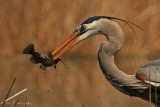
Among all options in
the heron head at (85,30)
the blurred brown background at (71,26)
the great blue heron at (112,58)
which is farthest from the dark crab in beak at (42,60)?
the blurred brown background at (71,26)

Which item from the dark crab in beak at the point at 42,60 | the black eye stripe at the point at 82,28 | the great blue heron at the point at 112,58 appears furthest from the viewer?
the black eye stripe at the point at 82,28

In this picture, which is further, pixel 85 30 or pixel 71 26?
pixel 71 26

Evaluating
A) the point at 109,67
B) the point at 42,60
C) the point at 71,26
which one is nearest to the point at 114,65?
the point at 109,67

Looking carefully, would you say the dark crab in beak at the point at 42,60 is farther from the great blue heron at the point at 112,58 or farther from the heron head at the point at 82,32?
the heron head at the point at 82,32

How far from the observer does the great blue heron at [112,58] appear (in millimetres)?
6488

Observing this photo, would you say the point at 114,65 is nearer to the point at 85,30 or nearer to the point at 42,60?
the point at 85,30

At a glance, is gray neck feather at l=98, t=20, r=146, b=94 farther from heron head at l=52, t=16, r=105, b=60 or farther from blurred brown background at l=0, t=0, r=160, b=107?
blurred brown background at l=0, t=0, r=160, b=107

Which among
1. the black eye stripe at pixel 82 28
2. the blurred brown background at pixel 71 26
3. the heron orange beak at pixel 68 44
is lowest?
the heron orange beak at pixel 68 44

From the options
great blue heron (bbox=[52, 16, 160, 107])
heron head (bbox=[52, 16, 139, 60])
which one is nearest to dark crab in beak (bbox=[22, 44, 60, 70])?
great blue heron (bbox=[52, 16, 160, 107])

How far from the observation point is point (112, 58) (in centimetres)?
660

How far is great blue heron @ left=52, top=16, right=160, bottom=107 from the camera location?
649 centimetres

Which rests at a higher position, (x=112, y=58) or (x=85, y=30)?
(x=85, y=30)

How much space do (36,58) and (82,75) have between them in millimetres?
5199

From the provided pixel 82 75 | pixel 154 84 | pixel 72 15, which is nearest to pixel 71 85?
pixel 82 75
